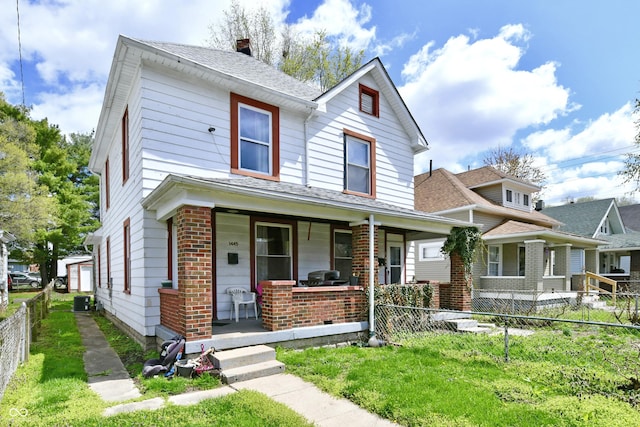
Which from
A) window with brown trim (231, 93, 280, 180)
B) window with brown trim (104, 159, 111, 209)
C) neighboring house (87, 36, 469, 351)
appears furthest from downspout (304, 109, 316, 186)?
window with brown trim (104, 159, 111, 209)

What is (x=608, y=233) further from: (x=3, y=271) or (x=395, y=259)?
(x=3, y=271)

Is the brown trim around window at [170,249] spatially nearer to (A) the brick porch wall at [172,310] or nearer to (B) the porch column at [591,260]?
(A) the brick porch wall at [172,310]

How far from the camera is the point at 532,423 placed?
3.79 metres

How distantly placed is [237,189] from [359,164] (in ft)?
19.4

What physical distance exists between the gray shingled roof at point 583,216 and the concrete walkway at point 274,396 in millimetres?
26784

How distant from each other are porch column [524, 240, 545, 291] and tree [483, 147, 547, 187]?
1750 cm

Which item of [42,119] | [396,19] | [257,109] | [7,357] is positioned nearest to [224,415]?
[7,357]

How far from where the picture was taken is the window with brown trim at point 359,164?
11008mm

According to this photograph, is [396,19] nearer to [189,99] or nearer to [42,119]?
[189,99]

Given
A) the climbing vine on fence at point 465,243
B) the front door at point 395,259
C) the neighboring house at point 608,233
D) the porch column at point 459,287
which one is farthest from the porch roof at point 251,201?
the neighboring house at point 608,233

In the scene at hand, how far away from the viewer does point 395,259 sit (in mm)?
12523

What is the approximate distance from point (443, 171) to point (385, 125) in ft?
32.6

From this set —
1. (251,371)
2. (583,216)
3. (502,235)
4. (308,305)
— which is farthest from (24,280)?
(583,216)

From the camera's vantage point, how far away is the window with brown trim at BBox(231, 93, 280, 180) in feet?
28.2
